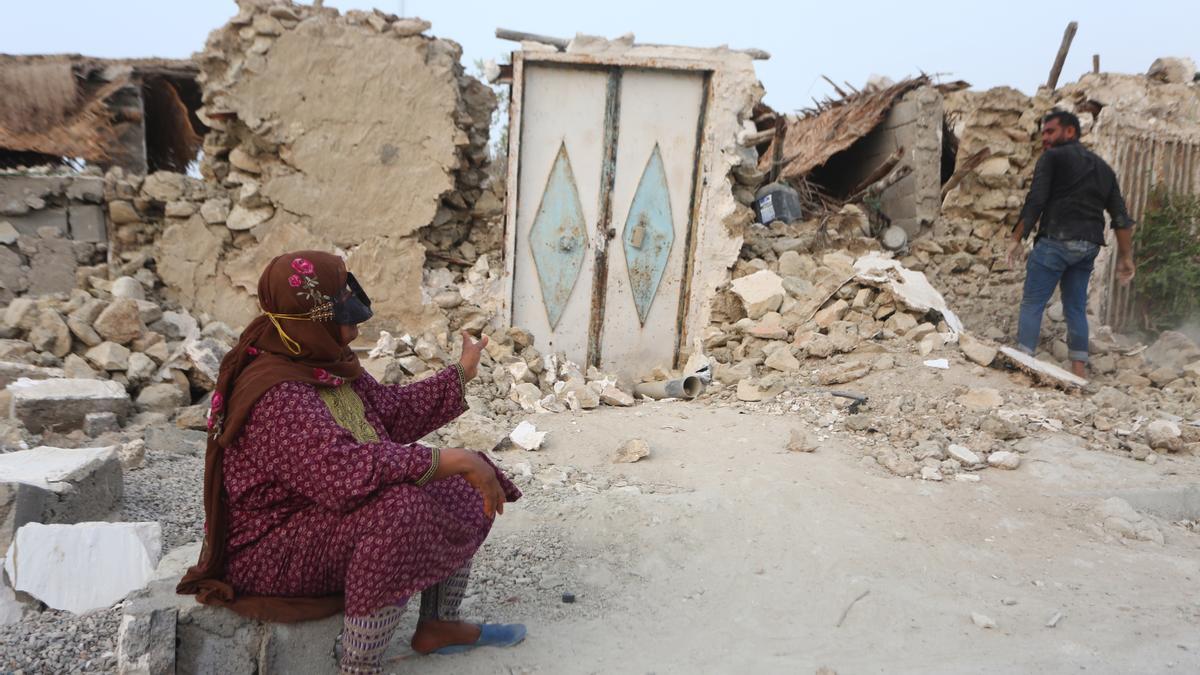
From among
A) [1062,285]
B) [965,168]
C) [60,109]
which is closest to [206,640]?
[1062,285]

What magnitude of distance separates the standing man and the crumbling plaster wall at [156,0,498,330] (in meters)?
4.02

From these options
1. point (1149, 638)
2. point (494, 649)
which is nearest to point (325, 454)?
point (494, 649)

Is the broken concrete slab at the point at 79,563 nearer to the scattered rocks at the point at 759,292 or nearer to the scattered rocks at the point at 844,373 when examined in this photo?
the scattered rocks at the point at 844,373

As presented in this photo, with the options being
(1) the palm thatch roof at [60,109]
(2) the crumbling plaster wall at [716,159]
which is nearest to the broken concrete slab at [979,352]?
(2) the crumbling plaster wall at [716,159]

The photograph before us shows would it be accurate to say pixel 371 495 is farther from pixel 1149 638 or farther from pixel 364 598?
pixel 1149 638

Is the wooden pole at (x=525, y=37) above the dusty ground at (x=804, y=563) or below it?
above

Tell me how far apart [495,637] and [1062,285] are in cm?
477

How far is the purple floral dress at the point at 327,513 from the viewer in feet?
5.70

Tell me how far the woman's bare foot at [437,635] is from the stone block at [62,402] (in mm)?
2783

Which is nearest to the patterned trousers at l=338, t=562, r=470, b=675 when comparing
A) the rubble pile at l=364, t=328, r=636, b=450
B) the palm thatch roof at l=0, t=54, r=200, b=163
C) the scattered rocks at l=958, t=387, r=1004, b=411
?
the rubble pile at l=364, t=328, r=636, b=450

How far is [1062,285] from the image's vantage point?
16.9ft

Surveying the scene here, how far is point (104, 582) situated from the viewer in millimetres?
2211

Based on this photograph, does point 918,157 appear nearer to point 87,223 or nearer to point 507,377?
point 507,377

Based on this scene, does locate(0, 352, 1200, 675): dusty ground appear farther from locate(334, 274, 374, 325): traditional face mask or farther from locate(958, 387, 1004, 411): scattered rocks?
locate(334, 274, 374, 325): traditional face mask
